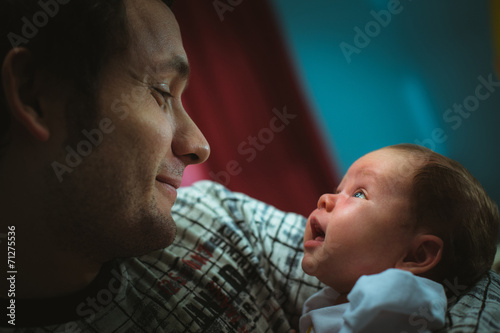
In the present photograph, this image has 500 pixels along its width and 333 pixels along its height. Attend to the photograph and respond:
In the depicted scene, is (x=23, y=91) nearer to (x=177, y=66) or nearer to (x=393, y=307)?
(x=177, y=66)

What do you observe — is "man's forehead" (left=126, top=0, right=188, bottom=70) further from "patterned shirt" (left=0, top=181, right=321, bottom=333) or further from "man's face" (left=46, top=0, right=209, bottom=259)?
"patterned shirt" (left=0, top=181, right=321, bottom=333)

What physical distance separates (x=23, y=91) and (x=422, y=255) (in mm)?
984

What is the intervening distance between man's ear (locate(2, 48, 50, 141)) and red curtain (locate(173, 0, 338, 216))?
1094 millimetres

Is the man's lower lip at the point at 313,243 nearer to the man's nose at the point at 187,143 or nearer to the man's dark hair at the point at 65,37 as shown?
the man's nose at the point at 187,143

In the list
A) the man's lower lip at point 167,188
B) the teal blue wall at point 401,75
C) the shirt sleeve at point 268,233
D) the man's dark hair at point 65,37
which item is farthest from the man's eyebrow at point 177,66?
the teal blue wall at point 401,75

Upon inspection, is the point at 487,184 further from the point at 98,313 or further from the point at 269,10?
the point at 98,313

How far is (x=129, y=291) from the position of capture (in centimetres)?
100

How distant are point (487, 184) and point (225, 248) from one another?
1251 millimetres

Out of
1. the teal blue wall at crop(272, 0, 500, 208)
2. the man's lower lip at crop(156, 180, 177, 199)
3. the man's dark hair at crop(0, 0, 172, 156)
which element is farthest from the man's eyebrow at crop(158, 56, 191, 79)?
the teal blue wall at crop(272, 0, 500, 208)

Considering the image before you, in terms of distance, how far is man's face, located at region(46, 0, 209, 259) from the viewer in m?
0.89

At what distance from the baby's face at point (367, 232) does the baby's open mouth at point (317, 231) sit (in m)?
0.01

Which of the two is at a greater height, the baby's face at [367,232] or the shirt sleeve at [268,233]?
the baby's face at [367,232]

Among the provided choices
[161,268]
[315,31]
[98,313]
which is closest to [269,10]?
[315,31]

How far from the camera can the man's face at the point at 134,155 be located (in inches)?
Answer: 34.9
